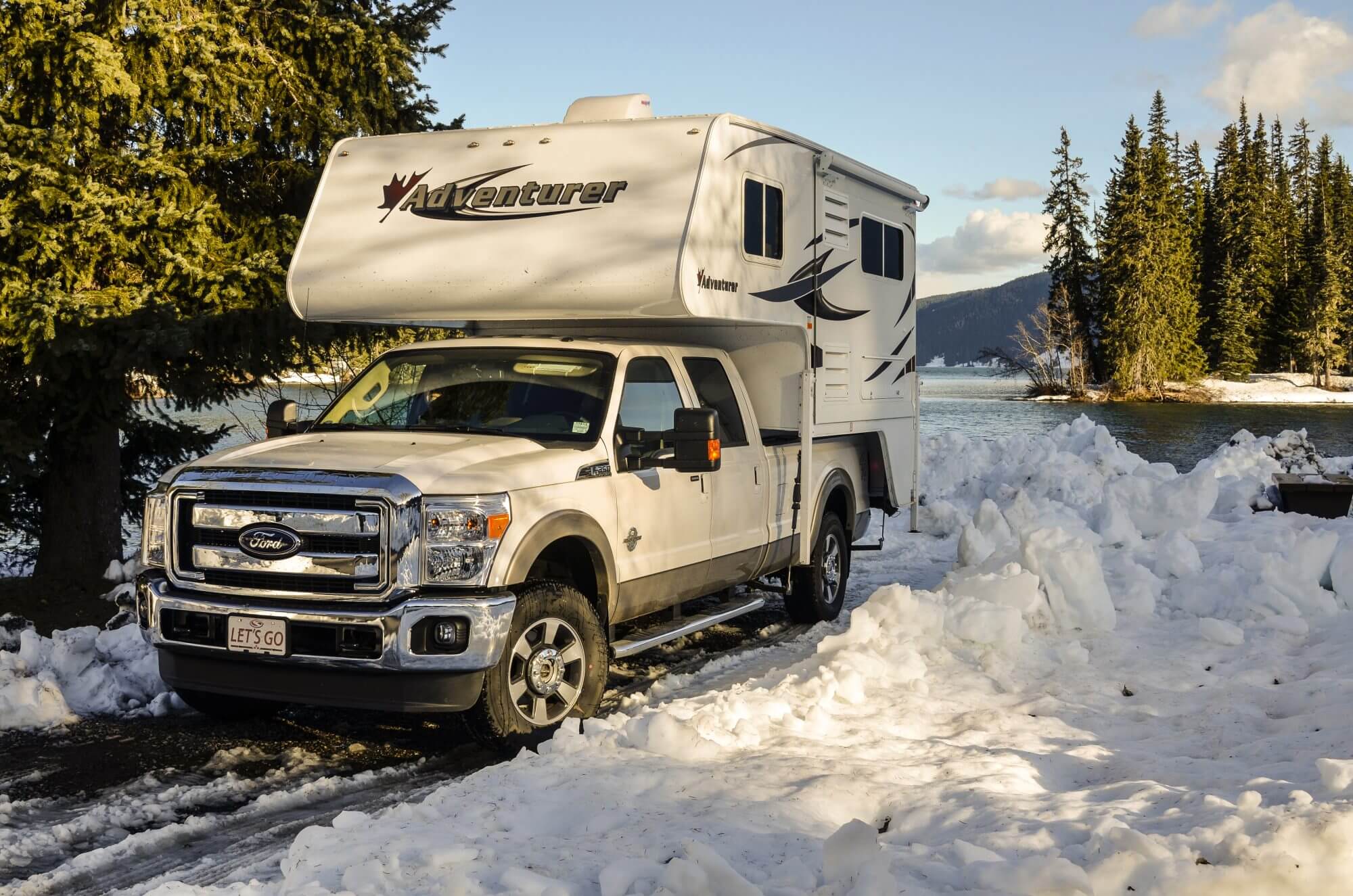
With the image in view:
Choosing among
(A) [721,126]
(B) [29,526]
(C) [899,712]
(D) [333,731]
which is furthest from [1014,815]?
(B) [29,526]

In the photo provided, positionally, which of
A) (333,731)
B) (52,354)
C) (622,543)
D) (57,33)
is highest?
(57,33)

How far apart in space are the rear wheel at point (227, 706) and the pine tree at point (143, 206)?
13.7 ft

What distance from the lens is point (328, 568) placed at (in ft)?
19.6

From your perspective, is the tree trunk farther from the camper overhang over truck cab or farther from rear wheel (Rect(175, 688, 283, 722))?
rear wheel (Rect(175, 688, 283, 722))

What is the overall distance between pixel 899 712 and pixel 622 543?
5.65ft

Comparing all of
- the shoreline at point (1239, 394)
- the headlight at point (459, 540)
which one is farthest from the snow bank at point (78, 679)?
the shoreline at point (1239, 394)

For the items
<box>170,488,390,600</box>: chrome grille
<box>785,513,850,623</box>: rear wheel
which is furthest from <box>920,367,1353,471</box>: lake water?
<box>170,488,390,600</box>: chrome grille

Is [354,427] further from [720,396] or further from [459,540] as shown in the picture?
[720,396]

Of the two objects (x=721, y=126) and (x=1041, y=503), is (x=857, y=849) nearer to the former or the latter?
(x=721, y=126)

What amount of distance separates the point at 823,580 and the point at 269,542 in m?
5.11

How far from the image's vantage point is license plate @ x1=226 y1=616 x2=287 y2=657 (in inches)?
237

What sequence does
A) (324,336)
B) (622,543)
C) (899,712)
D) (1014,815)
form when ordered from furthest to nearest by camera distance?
(324,336) → (622,543) → (899,712) → (1014,815)

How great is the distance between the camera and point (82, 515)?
40.7ft

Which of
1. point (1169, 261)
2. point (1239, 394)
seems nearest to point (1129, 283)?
point (1169, 261)
